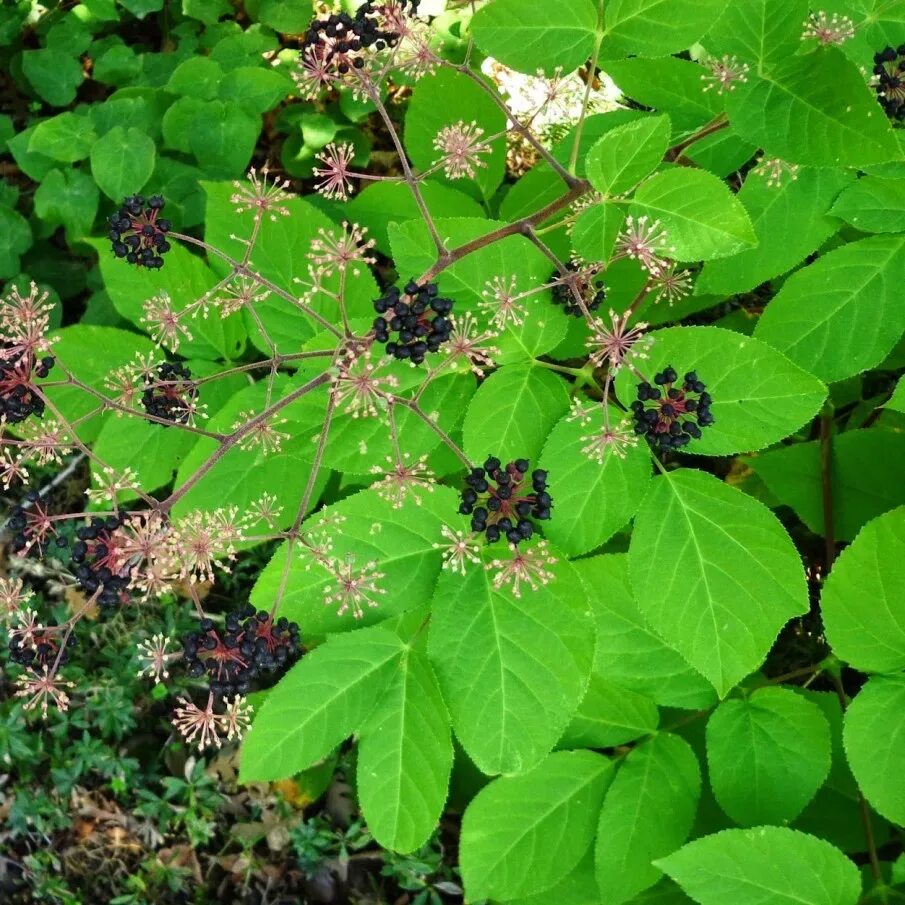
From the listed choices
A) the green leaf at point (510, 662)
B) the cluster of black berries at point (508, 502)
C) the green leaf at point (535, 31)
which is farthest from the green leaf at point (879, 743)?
the green leaf at point (535, 31)

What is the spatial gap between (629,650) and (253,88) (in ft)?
8.03

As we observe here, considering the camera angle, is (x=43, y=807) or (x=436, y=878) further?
(x=43, y=807)

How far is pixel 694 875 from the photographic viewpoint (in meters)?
2.04

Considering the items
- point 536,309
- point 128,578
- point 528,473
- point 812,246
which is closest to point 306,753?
point 128,578

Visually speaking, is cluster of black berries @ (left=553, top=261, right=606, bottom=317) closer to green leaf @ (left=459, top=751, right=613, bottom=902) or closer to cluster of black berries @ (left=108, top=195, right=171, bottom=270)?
cluster of black berries @ (left=108, top=195, right=171, bottom=270)

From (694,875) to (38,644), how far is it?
67.2 inches

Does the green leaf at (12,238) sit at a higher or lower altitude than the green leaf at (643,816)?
higher

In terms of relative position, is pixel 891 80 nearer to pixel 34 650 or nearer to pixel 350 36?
pixel 350 36

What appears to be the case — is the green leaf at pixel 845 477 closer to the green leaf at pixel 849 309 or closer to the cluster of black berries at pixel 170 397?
the green leaf at pixel 849 309

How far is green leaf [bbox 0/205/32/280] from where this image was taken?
11.6 ft

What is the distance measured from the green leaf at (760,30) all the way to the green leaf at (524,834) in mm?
1972

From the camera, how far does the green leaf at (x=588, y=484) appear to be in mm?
2121

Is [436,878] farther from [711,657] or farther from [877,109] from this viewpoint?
[877,109]

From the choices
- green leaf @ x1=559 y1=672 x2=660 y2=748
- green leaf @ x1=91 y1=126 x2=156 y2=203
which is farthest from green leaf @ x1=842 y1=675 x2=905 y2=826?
green leaf @ x1=91 y1=126 x2=156 y2=203
